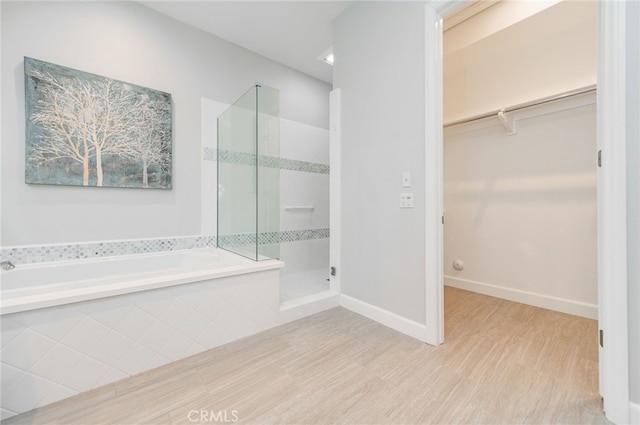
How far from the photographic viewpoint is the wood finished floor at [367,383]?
110cm

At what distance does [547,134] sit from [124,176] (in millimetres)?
3584

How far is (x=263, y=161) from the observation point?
213cm

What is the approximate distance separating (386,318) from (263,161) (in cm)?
158

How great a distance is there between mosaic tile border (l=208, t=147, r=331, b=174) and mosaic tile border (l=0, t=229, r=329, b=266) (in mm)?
605

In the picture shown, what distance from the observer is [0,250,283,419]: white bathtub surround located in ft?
3.74

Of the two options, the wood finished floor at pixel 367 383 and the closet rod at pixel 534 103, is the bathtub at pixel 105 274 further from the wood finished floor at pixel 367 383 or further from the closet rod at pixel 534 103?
the closet rod at pixel 534 103

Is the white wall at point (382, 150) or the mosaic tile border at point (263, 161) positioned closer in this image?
the white wall at point (382, 150)

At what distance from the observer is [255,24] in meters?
2.44

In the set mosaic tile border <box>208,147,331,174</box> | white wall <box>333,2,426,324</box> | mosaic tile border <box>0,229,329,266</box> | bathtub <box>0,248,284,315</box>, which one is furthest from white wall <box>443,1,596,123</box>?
bathtub <box>0,248,284,315</box>

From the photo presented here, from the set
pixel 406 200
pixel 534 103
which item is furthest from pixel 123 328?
pixel 534 103

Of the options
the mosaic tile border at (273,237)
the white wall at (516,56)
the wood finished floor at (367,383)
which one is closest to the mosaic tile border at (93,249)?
the mosaic tile border at (273,237)

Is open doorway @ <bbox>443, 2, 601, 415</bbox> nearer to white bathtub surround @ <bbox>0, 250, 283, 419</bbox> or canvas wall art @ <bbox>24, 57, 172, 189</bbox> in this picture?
white bathtub surround @ <bbox>0, 250, 283, 419</bbox>

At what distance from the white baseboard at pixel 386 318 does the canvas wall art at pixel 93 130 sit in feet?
6.38

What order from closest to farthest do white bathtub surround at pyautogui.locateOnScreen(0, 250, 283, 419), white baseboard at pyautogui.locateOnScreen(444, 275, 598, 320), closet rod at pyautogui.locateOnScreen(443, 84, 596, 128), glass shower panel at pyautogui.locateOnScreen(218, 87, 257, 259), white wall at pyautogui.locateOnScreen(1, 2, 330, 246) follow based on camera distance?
white bathtub surround at pyautogui.locateOnScreen(0, 250, 283, 419), white wall at pyautogui.locateOnScreen(1, 2, 330, 246), closet rod at pyautogui.locateOnScreen(443, 84, 596, 128), white baseboard at pyautogui.locateOnScreen(444, 275, 598, 320), glass shower panel at pyautogui.locateOnScreen(218, 87, 257, 259)
